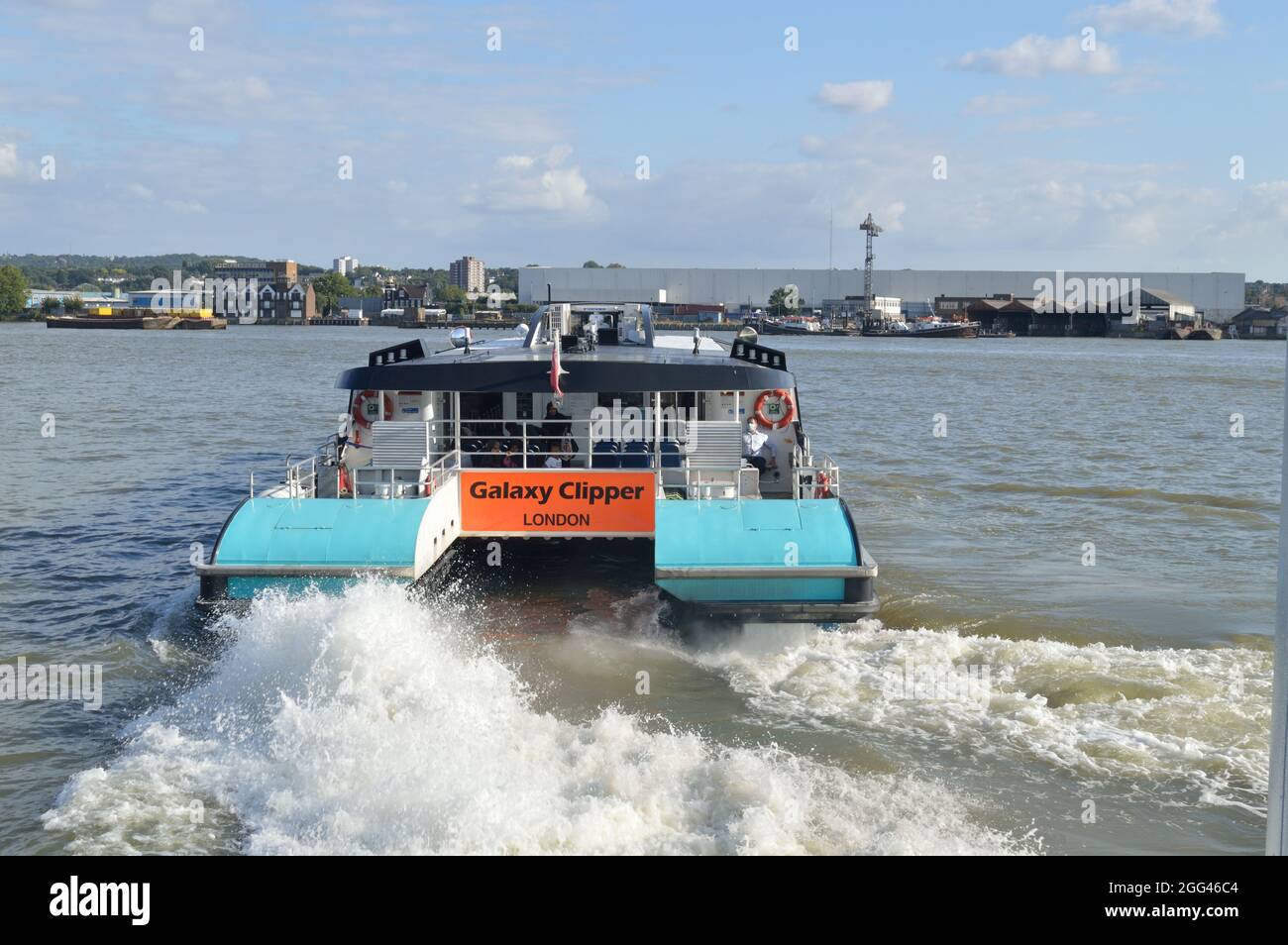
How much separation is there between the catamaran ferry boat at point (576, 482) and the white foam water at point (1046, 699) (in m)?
0.81

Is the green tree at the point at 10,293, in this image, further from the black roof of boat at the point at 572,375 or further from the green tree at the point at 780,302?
the black roof of boat at the point at 572,375

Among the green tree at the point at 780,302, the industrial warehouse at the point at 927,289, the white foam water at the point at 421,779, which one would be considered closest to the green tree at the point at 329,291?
the industrial warehouse at the point at 927,289

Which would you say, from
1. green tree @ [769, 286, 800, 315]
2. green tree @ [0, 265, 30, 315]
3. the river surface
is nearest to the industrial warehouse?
green tree @ [769, 286, 800, 315]

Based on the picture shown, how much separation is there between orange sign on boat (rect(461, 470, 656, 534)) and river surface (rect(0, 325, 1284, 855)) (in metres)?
0.77

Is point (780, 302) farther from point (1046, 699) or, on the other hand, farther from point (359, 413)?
point (1046, 699)

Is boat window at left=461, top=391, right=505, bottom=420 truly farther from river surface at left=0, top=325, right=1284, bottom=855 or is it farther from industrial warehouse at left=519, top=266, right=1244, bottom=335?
industrial warehouse at left=519, top=266, right=1244, bottom=335

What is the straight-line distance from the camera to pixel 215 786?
28.0 ft

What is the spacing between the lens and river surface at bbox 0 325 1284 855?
8047mm

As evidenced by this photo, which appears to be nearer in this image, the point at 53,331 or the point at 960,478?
the point at 960,478

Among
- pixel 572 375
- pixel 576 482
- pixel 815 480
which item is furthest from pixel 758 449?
pixel 576 482

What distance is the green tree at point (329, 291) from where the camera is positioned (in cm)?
18475

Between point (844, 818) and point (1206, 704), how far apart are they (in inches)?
191

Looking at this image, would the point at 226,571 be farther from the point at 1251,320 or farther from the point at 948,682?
the point at 1251,320
